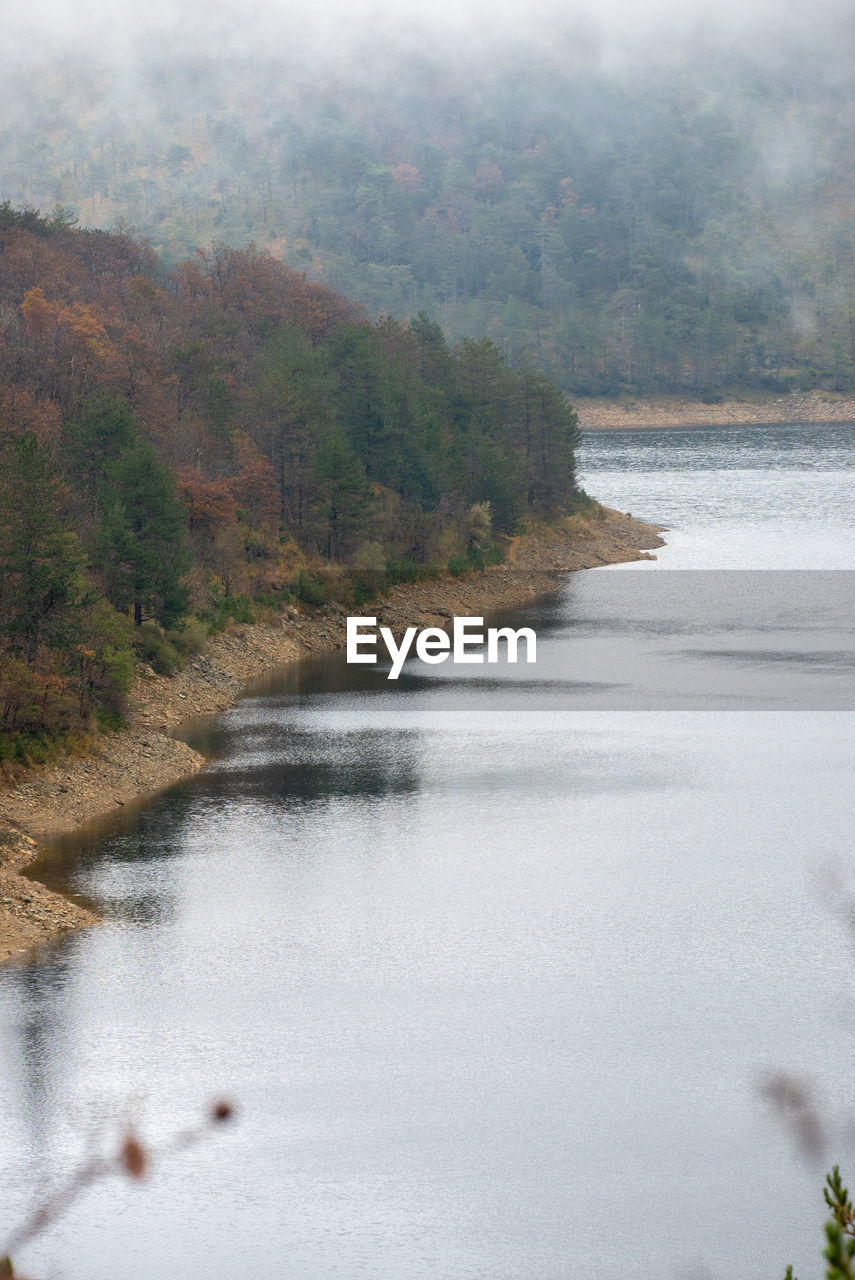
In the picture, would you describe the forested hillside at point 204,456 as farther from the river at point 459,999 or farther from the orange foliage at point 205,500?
the river at point 459,999

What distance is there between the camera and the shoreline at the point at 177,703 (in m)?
31.7

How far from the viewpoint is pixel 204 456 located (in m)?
65.9

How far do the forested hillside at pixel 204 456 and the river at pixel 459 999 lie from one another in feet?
18.2

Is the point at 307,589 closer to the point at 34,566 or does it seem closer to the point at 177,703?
the point at 177,703

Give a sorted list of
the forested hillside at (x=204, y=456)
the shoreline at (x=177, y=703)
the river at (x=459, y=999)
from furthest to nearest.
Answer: the forested hillside at (x=204, y=456), the shoreline at (x=177, y=703), the river at (x=459, y=999)

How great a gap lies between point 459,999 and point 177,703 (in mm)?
26198

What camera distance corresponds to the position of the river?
63.8 feet

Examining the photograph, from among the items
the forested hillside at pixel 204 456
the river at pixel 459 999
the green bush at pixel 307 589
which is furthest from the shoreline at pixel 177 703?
the river at pixel 459 999

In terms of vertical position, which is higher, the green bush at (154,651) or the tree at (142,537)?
the tree at (142,537)

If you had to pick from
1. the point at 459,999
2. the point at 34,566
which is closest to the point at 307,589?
the point at 34,566

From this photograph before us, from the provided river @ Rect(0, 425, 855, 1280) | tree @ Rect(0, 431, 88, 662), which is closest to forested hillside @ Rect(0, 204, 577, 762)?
tree @ Rect(0, 431, 88, 662)

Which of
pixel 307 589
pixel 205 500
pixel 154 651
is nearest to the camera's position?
pixel 154 651

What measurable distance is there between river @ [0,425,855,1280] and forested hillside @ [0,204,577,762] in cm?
553

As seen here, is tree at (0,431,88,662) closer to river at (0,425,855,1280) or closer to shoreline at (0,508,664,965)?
shoreline at (0,508,664,965)
